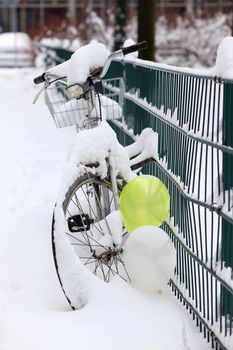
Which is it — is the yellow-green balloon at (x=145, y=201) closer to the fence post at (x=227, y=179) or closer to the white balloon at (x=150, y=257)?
the white balloon at (x=150, y=257)

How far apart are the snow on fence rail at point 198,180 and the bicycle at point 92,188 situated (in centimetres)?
28

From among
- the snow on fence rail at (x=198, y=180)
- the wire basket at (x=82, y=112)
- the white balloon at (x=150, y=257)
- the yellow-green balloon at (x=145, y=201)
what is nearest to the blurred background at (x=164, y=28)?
the wire basket at (x=82, y=112)

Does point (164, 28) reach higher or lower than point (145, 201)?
lower

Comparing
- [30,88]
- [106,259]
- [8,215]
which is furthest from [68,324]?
[30,88]

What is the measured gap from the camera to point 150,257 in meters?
4.59

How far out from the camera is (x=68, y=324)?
14.4 ft

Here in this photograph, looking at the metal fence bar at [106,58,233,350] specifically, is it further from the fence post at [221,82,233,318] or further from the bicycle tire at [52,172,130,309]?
the bicycle tire at [52,172,130,309]

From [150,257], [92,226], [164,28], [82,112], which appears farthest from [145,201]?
[164,28]

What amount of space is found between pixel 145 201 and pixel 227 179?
1.05m

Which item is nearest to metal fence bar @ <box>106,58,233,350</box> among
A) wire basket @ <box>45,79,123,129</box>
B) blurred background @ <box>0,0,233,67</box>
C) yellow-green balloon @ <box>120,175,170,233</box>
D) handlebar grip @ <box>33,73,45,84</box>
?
yellow-green balloon @ <box>120,175,170,233</box>

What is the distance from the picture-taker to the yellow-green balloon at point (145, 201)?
4.86m

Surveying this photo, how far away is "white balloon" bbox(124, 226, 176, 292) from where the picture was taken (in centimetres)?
459

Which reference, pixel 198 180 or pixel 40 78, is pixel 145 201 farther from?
pixel 40 78

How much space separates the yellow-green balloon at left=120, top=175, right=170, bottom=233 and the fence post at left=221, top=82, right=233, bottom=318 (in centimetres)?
92
